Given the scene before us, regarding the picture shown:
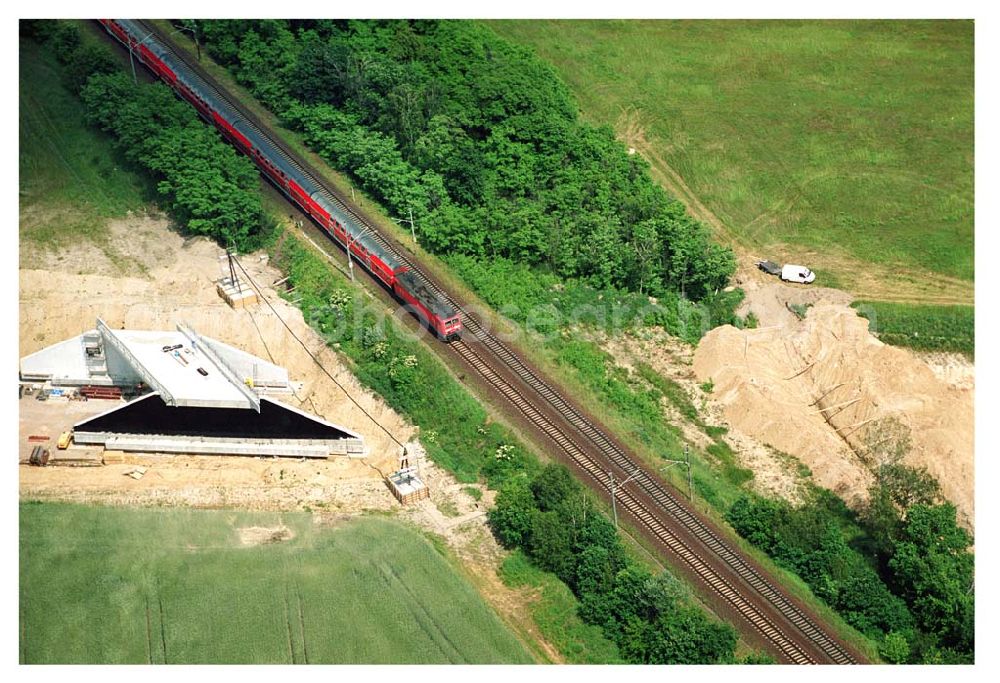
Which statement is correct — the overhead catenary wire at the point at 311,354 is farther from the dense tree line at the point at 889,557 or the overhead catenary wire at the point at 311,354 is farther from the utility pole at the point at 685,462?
the dense tree line at the point at 889,557

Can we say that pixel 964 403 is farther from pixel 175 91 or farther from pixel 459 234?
pixel 175 91

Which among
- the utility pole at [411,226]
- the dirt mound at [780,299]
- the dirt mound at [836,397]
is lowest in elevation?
the dirt mound at [836,397]

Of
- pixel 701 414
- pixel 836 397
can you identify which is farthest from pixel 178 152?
pixel 836 397

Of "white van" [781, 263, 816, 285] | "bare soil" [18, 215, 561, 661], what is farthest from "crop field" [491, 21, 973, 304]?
"bare soil" [18, 215, 561, 661]

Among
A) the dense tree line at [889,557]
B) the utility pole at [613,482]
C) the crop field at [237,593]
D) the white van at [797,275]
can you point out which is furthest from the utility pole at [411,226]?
the dense tree line at [889,557]

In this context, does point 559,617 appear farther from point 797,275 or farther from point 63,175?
point 63,175
